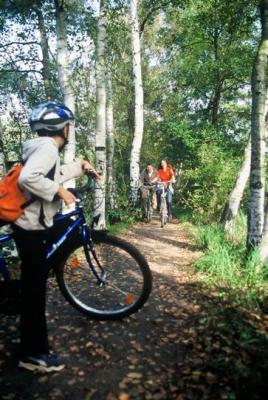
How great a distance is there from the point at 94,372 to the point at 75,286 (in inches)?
55.7

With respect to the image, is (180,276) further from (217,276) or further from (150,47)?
(150,47)

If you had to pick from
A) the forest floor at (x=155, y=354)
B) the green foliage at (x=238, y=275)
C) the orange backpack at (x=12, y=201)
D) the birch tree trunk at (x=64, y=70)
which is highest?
the birch tree trunk at (x=64, y=70)

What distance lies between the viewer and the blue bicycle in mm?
3950

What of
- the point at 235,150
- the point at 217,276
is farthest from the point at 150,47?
the point at 217,276

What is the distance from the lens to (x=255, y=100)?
6441 millimetres

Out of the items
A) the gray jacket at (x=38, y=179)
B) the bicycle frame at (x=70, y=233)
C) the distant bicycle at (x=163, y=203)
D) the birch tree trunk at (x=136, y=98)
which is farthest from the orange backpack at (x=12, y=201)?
the birch tree trunk at (x=136, y=98)

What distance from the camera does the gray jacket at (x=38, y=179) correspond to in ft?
10.0

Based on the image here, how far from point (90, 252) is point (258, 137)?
390 cm

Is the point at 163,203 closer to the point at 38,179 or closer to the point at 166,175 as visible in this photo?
the point at 166,175

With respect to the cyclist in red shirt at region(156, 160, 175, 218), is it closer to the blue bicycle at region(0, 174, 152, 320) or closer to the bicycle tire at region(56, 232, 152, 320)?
the bicycle tire at region(56, 232, 152, 320)

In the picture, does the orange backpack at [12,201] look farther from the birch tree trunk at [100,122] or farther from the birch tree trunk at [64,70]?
the birch tree trunk at [100,122]

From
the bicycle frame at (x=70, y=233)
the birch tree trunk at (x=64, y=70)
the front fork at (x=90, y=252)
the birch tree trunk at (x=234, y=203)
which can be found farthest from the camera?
the birch tree trunk at (x=234, y=203)

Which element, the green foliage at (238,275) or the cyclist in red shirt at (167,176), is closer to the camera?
the green foliage at (238,275)

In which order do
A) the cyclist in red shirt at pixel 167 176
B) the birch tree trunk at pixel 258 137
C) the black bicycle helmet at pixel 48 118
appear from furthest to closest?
the cyclist in red shirt at pixel 167 176
the birch tree trunk at pixel 258 137
the black bicycle helmet at pixel 48 118
